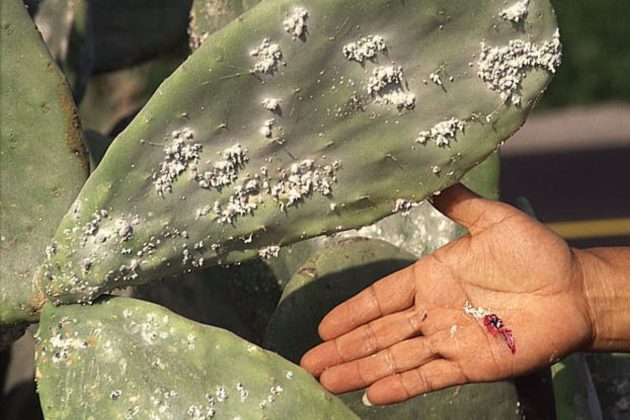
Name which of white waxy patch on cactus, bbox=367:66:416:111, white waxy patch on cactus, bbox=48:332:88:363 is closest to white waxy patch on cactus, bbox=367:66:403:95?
white waxy patch on cactus, bbox=367:66:416:111

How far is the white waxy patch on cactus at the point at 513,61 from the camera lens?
125 centimetres

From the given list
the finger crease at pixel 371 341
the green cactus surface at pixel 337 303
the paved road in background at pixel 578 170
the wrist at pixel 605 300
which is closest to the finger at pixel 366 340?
the finger crease at pixel 371 341

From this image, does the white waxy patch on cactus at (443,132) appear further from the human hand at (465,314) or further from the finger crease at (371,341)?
the finger crease at (371,341)

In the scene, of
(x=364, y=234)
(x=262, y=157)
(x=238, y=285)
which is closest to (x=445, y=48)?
(x=262, y=157)

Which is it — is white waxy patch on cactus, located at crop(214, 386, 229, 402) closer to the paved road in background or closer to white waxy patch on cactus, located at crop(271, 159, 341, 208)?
white waxy patch on cactus, located at crop(271, 159, 341, 208)

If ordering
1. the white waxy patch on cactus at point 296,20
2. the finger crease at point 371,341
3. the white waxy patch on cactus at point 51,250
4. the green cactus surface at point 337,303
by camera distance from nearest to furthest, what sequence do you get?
the white waxy patch on cactus at point 296,20 < the white waxy patch on cactus at point 51,250 < the finger crease at point 371,341 < the green cactus surface at point 337,303

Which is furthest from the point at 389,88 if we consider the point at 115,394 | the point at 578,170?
the point at 578,170

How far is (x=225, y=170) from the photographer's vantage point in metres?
1.24

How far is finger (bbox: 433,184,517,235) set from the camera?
1351 millimetres

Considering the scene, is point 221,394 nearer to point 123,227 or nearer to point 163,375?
point 163,375

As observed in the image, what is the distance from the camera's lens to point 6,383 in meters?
2.05

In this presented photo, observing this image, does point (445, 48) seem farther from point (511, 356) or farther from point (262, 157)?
point (511, 356)

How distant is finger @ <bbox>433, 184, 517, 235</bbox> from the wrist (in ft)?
0.43

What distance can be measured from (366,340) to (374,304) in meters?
0.05
